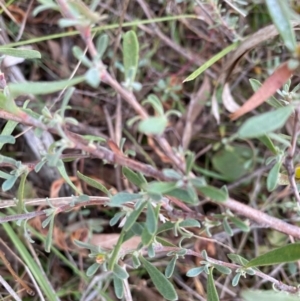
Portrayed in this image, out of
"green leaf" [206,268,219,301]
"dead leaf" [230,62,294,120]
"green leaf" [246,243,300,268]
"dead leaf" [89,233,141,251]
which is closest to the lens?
"dead leaf" [230,62,294,120]

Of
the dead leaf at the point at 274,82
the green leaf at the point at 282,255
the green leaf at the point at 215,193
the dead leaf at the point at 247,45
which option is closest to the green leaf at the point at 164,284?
the green leaf at the point at 282,255

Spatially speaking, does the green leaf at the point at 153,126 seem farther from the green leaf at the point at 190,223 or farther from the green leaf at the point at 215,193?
the green leaf at the point at 190,223

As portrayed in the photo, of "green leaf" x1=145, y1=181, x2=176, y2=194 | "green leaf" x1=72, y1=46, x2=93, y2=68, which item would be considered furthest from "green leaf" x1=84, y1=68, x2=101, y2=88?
"green leaf" x1=145, y1=181, x2=176, y2=194

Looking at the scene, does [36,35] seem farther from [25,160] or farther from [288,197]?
[288,197]

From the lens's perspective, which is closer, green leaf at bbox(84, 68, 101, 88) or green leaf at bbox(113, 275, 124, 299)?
green leaf at bbox(84, 68, 101, 88)

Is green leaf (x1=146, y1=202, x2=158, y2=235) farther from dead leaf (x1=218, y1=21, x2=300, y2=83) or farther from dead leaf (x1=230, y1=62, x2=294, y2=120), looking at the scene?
dead leaf (x1=218, y1=21, x2=300, y2=83)

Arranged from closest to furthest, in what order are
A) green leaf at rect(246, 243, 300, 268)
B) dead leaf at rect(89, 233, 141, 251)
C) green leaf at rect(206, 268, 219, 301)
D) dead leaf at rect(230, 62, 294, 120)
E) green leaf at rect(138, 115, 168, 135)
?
green leaf at rect(138, 115, 168, 135) → dead leaf at rect(230, 62, 294, 120) → green leaf at rect(246, 243, 300, 268) → green leaf at rect(206, 268, 219, 301) → dead leaf at rect(89, 233, 141, 251)
